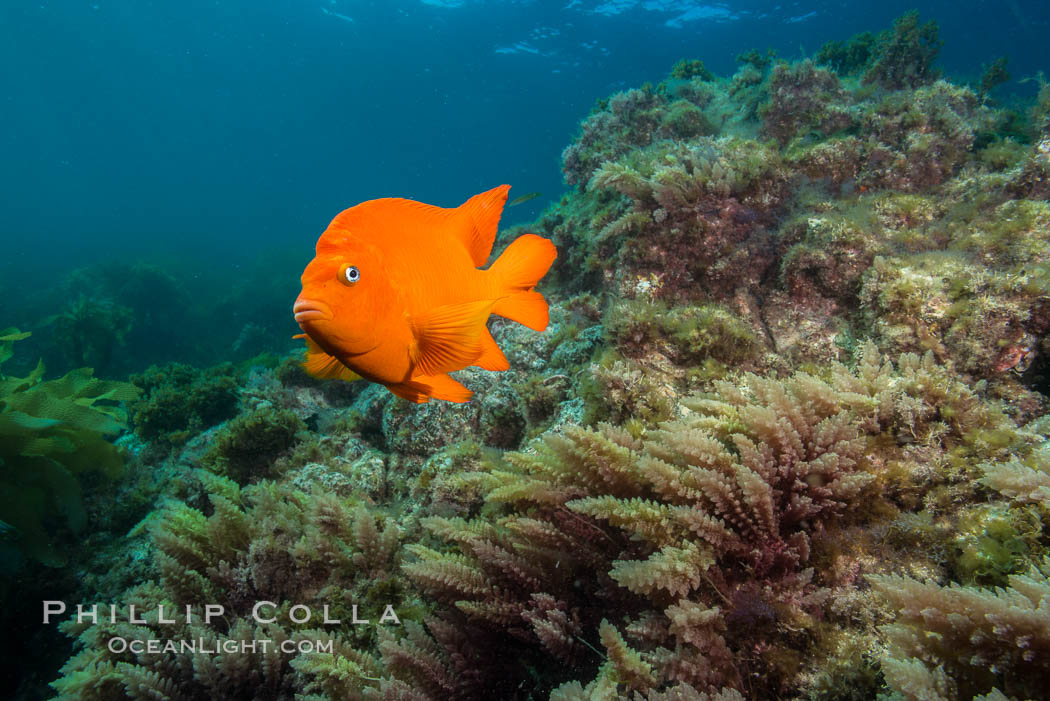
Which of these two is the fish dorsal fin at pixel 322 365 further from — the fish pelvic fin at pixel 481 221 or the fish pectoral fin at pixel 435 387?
the fish pelvic fin at pixel 481 221

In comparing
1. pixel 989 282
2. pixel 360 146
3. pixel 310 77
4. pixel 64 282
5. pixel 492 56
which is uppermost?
pixel 360 146

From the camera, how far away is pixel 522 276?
57.4 inches

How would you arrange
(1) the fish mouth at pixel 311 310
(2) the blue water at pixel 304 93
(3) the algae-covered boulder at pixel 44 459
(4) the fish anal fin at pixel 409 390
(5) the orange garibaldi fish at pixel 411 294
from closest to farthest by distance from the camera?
1. (1) the fish mouth at pixel 311 310
2. (5) the orange garibaldi fish at pixel 411 294
3. (4) the fish anal fin at pixel 409 390
4. (3) the algae-covered boulder at pixel 44 459
5. (2) the blue water at pixel 304 93

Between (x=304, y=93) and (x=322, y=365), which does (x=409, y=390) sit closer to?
(x=322, y=365)

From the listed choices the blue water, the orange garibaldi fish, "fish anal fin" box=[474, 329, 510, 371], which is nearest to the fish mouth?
the orange garibaldi fish

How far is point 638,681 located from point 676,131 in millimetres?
8855

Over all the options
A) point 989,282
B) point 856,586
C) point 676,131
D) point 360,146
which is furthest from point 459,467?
point 360,146

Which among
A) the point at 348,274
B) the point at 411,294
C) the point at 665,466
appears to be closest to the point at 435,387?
the point at 411,294

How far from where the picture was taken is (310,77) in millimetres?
73750

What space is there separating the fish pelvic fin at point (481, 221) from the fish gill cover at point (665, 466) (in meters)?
1.36

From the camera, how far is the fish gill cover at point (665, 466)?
5.81 feet

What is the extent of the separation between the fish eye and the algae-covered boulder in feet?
21.0

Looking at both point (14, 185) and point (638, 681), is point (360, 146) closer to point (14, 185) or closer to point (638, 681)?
point (14, 185)

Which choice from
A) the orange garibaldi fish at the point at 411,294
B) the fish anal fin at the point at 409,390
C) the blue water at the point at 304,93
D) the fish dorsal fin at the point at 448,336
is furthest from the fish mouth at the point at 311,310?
the blue water at the point at 304,93
